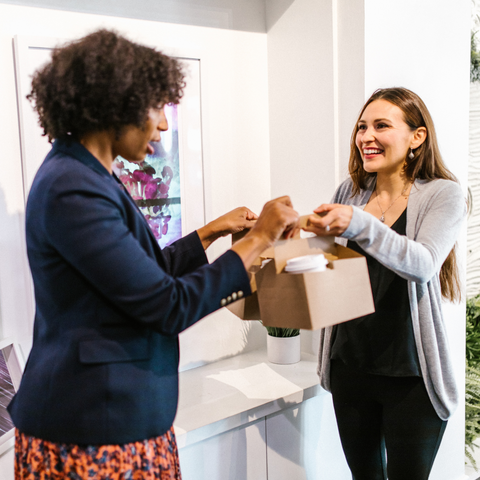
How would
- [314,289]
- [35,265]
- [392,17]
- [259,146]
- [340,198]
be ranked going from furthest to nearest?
[259,146] < [392,17] < [340,198] < [314,289] < [35,265]

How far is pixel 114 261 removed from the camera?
86 centimetres

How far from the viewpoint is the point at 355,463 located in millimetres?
1632

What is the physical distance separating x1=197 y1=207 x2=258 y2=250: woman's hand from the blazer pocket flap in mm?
503

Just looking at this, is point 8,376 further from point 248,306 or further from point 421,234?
point 421,234

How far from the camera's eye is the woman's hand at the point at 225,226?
4.71 ft

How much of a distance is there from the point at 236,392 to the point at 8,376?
32.6 inches

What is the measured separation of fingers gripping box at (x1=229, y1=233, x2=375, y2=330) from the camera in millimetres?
1090

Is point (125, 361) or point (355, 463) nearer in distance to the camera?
point (125, 361)

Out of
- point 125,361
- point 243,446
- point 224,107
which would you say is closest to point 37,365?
point 125,361

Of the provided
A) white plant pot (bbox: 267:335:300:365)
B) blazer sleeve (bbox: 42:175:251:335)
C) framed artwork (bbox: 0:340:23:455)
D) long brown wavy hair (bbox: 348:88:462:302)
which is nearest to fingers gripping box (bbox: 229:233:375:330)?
blazer sleeve (bbox: 42:175:251:335)

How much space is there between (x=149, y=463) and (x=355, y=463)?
0.91m

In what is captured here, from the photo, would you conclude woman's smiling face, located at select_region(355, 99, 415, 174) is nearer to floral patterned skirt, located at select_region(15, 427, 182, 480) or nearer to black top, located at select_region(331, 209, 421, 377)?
black top, located at select_region(331, 209, 421, 377)

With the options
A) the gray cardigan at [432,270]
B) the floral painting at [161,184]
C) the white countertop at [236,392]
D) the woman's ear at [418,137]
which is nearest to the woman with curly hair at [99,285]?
the gray cardigan at [432,270]

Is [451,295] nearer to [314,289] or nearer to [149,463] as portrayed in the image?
[314,289]
